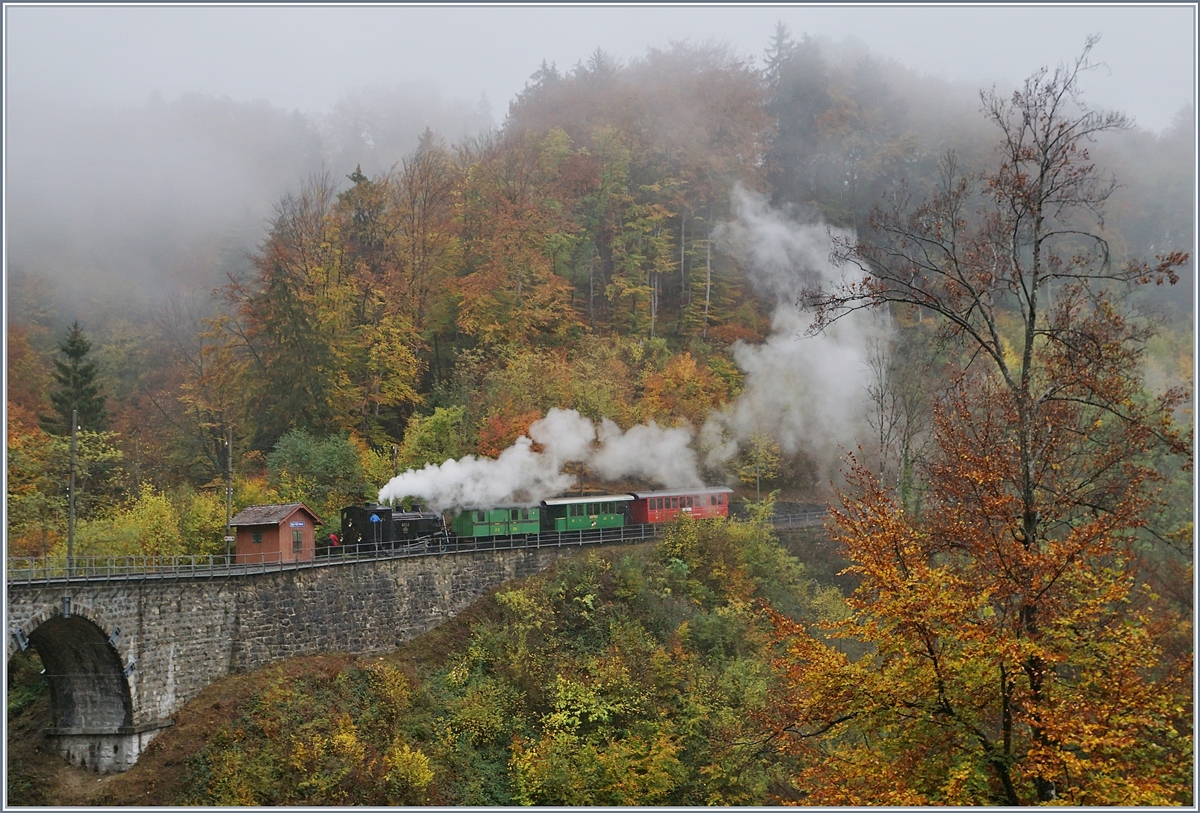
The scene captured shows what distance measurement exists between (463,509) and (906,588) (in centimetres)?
2254

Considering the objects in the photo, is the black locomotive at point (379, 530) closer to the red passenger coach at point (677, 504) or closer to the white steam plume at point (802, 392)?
the red passenger coach at point (677, 504)

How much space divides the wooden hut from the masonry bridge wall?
35.5 inches

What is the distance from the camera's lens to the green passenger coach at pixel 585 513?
3234 cm

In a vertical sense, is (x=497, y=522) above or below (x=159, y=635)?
above

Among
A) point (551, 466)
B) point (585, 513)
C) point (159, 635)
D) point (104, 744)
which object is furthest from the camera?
point (551, 466)

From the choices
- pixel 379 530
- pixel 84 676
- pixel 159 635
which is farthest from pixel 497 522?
pixel 84 676

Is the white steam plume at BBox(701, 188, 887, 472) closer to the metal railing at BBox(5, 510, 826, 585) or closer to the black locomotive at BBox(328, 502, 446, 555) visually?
the metal railing at BBox(5, 510, 826, 585)

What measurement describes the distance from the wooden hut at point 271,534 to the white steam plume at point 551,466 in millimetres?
4698

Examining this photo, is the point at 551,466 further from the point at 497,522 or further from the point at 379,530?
the point at 379,530

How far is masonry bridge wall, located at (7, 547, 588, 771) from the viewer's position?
2075cm

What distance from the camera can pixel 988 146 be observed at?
191ft

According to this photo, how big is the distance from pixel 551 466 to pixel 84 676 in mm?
16727

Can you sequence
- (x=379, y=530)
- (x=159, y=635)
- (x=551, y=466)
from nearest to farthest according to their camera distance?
1. (x=159, y=635)
2. (x=379, y=530)
3. (x=551, y=466)

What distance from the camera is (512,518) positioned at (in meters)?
31.5
